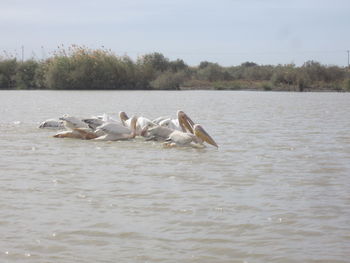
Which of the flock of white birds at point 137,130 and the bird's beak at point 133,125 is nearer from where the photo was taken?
the flock of white birds at point 137,130

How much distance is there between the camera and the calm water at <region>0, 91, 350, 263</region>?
3902 millimetres

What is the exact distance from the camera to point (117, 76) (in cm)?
3762

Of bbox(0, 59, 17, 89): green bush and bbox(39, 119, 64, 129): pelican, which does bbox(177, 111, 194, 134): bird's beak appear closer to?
bbox(39, 119, 64, 129): pelican

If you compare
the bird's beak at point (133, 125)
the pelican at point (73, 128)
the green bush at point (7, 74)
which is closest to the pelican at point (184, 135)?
the bird's beak at point (133, 125)

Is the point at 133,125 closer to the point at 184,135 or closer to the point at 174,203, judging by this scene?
the point at 184,135

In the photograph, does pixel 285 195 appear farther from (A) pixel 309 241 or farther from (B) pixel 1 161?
(B) pixel 1 161

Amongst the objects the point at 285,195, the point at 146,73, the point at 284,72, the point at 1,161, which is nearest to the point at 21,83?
the point at 146,73

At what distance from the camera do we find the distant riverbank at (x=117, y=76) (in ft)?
121

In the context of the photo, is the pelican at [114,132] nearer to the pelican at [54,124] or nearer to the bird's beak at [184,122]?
the bird's beak at [184,122]

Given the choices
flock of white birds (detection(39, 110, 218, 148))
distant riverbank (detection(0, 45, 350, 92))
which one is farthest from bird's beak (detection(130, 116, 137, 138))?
distant riverbank (detection(0, 45, 350, 92))

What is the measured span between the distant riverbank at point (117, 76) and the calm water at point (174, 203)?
91.5ft

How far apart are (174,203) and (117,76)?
3292cm

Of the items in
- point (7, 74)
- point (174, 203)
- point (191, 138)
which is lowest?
point (174, 203)

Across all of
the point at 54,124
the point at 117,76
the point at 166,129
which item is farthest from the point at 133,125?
the point at 117,76
